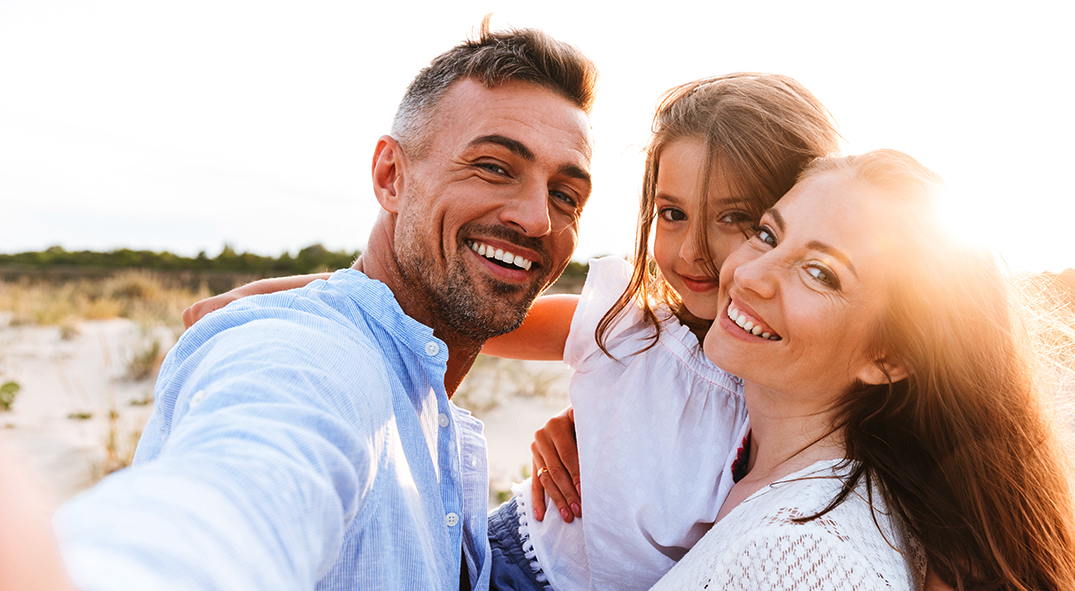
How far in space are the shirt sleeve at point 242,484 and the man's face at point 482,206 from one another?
1032mm

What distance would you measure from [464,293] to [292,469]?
1.48m

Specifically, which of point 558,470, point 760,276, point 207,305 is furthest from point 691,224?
point 207,305

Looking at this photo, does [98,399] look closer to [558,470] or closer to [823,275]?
[558,470]

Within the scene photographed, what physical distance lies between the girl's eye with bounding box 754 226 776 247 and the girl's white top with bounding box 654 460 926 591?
30.1 inches

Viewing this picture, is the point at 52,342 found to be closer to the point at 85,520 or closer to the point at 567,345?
the point at 567,345

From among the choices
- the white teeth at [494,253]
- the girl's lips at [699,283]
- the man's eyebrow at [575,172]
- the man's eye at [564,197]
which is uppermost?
the man's eyebrow at [575,172]

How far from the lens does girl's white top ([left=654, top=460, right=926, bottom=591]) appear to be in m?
1.42

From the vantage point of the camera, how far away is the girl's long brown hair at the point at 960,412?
179 centimetres

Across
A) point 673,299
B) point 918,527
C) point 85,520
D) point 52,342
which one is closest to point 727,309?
point 673,299

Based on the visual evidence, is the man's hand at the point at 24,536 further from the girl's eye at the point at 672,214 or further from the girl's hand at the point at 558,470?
the girl's eye at the point at 672,214

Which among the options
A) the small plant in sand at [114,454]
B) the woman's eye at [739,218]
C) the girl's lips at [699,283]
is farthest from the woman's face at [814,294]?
the small plant in sand at [114,454]

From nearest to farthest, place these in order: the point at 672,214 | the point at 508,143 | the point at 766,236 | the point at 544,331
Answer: the point at 766,236 < the point at 508,143 < the point at 672,214 < the point at 544,331

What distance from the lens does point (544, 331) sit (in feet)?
9.54

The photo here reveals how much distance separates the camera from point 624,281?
2.81 meters
